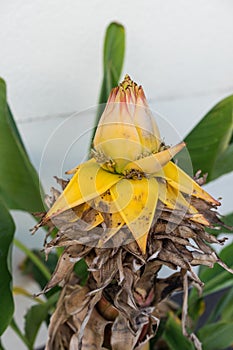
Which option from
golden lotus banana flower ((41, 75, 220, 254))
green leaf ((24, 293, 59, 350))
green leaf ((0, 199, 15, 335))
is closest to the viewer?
golden lotus banana flower ((41, 75, 220, 254))

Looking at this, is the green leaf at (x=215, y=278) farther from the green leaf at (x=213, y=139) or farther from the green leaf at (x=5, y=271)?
the green leaf at (x=5, y=271)

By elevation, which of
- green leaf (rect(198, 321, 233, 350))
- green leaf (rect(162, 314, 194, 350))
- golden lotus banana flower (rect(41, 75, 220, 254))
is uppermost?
golden lotus banana flower (rect(41, 75, 220, 254))

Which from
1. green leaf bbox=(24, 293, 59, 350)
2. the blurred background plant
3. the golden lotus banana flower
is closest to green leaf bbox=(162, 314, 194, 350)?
the blurred background plant

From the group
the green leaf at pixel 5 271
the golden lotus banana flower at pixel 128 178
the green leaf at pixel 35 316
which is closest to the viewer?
the golden lotus banana flower at pixel 128 178

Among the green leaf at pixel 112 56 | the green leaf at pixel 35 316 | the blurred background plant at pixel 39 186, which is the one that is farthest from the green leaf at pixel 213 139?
the green leaf at pixel 35 316

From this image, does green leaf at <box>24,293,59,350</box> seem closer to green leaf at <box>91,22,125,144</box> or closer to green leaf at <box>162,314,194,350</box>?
green leaf at <box>162,314,194,350</box>

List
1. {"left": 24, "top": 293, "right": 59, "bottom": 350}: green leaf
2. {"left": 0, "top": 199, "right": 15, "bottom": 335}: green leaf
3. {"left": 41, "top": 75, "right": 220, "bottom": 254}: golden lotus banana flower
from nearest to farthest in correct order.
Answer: {"left": 41, "top": 75, "right": 220, "bottom": 254}: golden lotus banana flower, {"left": 0, "top": 199, "right": 15, "bottom": 335}: green leaf, {"left": 24, "top": 293, "right": 59, "bottom": 350}: green leaf
